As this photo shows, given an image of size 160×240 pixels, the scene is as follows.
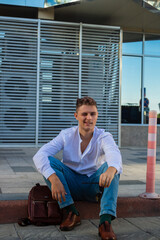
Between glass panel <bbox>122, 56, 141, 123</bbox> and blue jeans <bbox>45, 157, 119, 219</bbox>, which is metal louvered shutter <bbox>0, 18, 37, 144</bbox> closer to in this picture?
glass panel <bbox>122, 56, 141, 123</bbox>

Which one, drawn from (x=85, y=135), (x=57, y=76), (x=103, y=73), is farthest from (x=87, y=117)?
(x=103, y=73)

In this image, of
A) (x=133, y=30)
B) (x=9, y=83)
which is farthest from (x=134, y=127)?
(x=9, y=83)

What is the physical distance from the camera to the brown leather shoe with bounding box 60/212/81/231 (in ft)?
11.9

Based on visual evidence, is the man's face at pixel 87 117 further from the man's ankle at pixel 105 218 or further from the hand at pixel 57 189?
the man's ankle at pixel 105 218

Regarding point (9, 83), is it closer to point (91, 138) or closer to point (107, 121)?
point (107, 121)

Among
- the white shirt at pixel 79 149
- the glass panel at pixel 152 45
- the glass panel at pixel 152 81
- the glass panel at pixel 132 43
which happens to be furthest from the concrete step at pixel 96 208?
the glass panel at pixel 152 45

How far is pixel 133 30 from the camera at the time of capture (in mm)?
13398

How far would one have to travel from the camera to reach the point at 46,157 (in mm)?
3715

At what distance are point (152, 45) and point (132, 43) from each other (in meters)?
0.85

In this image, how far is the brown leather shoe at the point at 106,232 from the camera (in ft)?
10.8

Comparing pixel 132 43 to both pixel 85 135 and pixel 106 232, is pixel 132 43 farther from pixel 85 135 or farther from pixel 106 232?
pixel 106 232

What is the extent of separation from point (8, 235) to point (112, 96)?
9.49 metres

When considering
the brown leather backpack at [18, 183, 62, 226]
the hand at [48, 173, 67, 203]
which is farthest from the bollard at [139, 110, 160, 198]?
the hand at [48, 173, 67, 203]

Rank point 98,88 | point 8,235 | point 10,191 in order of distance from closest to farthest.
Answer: point 8,235, point 10,191, point 98,88
